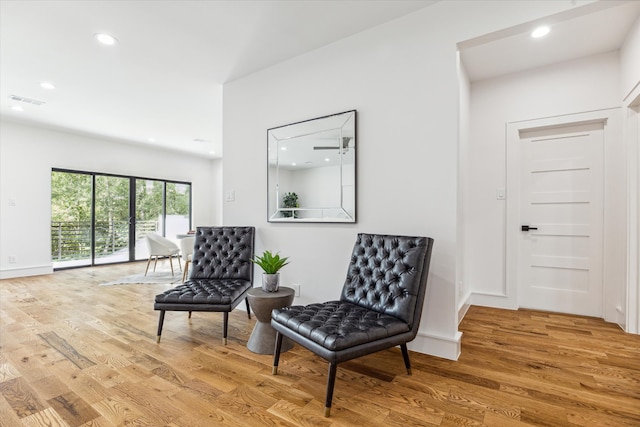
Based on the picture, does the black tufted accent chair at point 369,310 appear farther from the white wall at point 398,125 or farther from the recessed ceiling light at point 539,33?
the recessed ceiling light at point 539,33

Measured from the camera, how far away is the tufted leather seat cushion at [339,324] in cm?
165

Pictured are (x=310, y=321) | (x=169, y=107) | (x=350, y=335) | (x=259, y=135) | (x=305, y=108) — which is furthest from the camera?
(x=169, y=107)

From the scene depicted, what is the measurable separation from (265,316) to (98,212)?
571cm

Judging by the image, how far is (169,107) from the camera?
15.0ft

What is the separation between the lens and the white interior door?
3049 mm

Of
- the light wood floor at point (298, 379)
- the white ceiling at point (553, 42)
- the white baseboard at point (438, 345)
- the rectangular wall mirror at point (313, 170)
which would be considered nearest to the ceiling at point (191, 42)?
the white ceiling at point (553, 42)

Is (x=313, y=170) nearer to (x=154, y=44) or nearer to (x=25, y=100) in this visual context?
(x=154, y=44)

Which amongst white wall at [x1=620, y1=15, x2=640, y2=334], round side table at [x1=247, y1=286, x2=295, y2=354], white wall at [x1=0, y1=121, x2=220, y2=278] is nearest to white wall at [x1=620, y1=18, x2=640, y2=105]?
white wall at [x1=620, y1=15, x2=640, y2=334]

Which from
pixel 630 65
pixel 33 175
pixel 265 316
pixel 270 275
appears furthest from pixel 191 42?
pixel 33 175

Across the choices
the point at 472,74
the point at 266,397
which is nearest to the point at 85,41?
the point at 266,397

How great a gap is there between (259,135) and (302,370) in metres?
2.36

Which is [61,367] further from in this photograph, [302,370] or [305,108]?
[305,108]

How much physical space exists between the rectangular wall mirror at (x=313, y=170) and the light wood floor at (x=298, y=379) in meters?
1.19

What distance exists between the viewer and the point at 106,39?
2781mm
